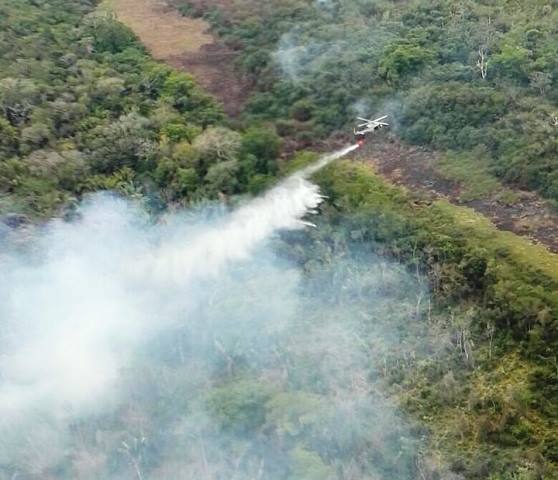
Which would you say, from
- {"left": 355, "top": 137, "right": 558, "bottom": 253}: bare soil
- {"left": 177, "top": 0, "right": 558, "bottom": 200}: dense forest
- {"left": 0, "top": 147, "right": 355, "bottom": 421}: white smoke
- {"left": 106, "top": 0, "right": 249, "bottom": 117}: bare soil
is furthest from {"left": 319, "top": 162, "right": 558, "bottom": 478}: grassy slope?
{"left": 106, "top": 0, "right": 249, "bottom": 117}: bare soil

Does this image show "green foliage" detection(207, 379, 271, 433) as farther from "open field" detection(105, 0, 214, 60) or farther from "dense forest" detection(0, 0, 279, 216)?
"open field" detection(105, 0, 214, 60)

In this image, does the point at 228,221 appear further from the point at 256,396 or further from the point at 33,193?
the point at 256,396

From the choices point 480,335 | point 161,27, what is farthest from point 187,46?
point 480,335

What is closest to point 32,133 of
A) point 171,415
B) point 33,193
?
point 33,193

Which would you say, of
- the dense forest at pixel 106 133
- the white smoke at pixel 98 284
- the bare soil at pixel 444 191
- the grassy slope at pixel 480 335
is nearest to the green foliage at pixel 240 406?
the white smoke at pixel 98 284

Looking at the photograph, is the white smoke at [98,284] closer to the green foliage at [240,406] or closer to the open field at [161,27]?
the green foliage at [240,406]
